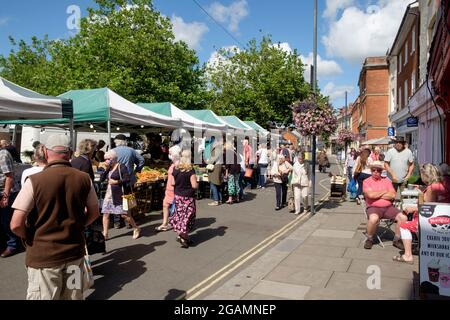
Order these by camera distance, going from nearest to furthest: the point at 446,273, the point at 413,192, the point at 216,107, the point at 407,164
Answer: the point at 446,273 < the point at 413,192 < the point at 407,164 < the point at 216,107

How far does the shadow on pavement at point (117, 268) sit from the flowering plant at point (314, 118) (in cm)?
508

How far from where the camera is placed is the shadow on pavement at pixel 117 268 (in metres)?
4.66

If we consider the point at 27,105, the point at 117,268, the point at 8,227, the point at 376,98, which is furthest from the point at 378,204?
the point at 376,98

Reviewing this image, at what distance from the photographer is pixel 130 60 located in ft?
78.6

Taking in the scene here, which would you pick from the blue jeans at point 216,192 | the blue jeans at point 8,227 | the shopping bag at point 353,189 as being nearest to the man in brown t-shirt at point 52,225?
the blue jeans at point 8,227

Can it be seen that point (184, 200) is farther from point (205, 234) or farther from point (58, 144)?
point (58, 144)

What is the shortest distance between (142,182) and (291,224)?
147 inches

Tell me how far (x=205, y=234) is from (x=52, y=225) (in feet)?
16.1

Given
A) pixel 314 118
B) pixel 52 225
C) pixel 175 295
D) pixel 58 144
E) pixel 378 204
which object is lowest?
pixel 175 295

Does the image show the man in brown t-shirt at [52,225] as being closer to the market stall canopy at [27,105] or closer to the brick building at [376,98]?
the market stall canopy at [27,105]

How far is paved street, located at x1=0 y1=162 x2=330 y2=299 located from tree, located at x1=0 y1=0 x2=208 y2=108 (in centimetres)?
1481
